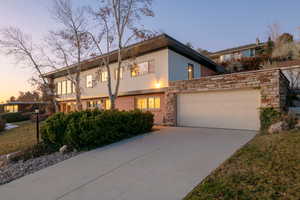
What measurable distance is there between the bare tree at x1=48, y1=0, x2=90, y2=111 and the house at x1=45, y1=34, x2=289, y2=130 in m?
2.44

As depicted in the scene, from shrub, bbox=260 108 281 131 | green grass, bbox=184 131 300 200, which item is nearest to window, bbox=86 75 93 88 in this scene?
shrub, bbox=260 108 281 131

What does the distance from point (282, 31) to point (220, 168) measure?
28.9 m

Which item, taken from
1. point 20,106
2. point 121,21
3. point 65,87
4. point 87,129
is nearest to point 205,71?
point 121,21

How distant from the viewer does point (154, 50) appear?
11.3 metres

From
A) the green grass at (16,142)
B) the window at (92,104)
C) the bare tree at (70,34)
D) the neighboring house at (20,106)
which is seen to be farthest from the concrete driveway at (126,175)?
the neighboring house at (20,106)

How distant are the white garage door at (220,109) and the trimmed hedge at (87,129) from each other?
405 centimetres

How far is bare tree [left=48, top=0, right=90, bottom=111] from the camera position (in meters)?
11.2

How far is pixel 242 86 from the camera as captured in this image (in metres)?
8.10

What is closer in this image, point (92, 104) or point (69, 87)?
point (92, 104)

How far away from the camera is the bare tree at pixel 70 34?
11188 mm

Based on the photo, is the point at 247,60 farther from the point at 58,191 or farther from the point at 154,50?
the point at 58,191

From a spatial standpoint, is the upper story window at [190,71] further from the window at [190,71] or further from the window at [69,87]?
the window at [69,87]

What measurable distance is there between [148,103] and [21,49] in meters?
11.9

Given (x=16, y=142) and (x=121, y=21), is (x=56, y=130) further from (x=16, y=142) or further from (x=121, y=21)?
(x=121, y=21)
